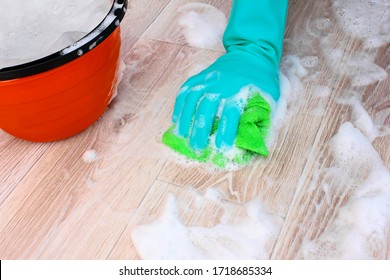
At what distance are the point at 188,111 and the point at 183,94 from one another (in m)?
0.05

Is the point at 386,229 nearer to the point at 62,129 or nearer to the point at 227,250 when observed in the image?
the point at 227,250

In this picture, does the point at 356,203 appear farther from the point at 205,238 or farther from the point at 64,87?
the point at 64,87

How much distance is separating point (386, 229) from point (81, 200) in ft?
1.73

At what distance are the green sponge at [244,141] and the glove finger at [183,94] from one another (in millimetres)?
41

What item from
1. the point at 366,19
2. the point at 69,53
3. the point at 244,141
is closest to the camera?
the point at 69,53

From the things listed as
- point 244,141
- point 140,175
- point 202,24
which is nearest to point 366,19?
point 202,24

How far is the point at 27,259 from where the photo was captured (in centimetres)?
76

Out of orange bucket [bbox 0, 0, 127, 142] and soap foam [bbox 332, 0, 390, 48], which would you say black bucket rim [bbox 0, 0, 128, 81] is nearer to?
orange bucket [bbox 0, 0, 127, 142]

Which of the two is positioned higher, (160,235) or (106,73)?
(106,73)

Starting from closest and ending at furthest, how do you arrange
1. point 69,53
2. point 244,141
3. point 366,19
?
point 69,53, point 244,141, point 366,19

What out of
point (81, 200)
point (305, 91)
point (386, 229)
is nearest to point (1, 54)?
point (81, 200)

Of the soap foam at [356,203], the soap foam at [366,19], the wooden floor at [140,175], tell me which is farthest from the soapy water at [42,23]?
the soap foam at [366,19]

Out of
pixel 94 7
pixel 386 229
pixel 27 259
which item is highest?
pixel 94 7

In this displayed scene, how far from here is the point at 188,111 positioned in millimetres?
895
